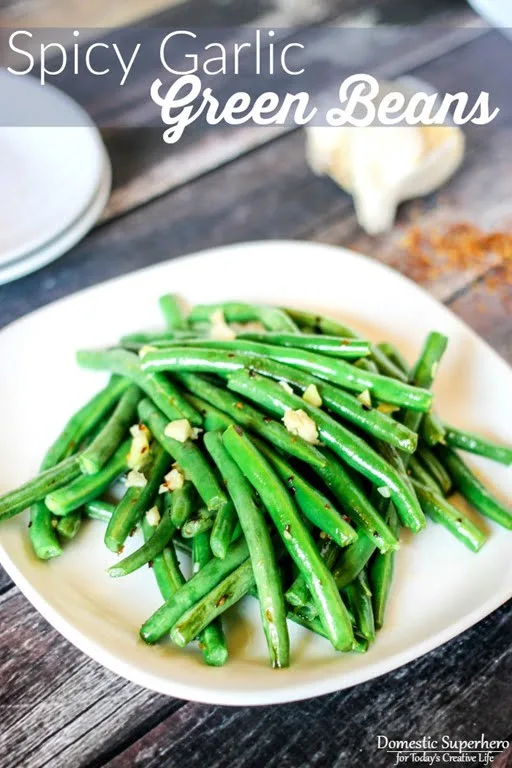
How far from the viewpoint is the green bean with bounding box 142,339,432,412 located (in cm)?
211

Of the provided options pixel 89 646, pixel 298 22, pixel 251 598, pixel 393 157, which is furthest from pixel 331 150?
pixel 89 646

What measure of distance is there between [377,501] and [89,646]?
715 mm

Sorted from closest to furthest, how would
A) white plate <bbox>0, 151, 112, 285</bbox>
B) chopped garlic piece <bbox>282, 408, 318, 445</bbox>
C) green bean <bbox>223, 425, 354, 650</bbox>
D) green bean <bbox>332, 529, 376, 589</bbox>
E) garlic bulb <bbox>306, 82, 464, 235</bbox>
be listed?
green bean <bbox>223, 425, 354, 650</bbox> → green bean <bbox>332, 529, 376, 589</bbox> → chopped garlic piece <bbox>282, 408, 318, 445</bbox> → white plate <bbox>0, 151, 112, 285</bbox> → garlic bulb <bbox>306, 82, 464, 235</bbox>

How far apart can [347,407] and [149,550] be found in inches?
22.2

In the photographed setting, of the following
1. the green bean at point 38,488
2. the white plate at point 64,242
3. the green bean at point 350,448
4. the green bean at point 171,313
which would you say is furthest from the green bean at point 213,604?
the white plate at point 64,242

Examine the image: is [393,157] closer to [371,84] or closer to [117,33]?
[371,84]

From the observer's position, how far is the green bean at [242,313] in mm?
2416

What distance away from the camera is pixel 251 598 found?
6.52 feet

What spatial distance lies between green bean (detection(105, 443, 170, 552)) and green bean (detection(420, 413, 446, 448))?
2.09 ft

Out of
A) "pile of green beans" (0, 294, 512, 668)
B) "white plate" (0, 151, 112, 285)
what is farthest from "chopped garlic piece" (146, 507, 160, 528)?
"white plate" (0, 151, 112, 285)

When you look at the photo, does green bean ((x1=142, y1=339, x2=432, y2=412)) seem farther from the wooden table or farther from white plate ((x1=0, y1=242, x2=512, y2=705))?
the wooden table

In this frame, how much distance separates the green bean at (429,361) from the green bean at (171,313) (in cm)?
66

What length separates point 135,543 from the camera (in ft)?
6.83

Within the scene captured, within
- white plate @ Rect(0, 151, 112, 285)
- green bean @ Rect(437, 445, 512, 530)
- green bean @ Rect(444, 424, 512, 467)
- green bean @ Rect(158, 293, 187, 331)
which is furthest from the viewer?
white plate @ Rect(0, 151, 112, 285)
